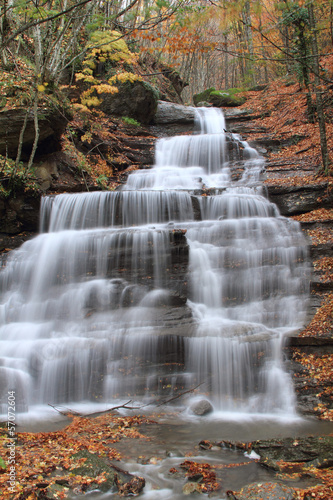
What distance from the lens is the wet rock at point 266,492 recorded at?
3.13 m

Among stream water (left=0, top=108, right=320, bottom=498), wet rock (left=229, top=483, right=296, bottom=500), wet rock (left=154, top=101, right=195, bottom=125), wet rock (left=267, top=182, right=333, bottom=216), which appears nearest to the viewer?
wet rock (left=229, top=483, right=296, bottom=500)

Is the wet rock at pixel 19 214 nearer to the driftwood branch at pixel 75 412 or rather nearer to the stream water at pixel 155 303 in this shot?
the stream water at pixel 155 303

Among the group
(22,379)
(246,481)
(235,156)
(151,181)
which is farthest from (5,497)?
(235,156)

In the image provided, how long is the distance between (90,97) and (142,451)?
622 inches

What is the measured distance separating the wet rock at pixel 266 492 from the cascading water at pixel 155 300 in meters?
2.66

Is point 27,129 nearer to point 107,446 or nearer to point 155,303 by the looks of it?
Answer: point 155,303

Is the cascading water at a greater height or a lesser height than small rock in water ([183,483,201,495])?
greater

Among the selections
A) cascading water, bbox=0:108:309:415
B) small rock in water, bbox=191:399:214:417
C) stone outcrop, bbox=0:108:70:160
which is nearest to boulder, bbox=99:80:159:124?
stone outcrop, bbox=0:108:70:160

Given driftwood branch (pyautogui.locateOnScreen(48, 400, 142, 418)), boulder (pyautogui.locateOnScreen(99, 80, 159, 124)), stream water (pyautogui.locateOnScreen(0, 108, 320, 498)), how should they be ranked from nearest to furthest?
driftwood branch (pyautogui.locateOnScreen(48, 400, 142, 418))
stream water (pyautogui.locateOnScreen(0, 108, 320, 498))
boulder (pyautogui.locateOnScreen(99, 80, 159, 124))

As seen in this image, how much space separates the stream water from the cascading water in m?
0.02

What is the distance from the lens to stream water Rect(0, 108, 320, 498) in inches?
249

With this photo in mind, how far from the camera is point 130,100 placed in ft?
57.6

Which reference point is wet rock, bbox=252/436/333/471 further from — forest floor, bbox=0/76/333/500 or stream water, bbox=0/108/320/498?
stream water, bbox=0/108/320/498

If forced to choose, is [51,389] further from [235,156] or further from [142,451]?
[235,156]
